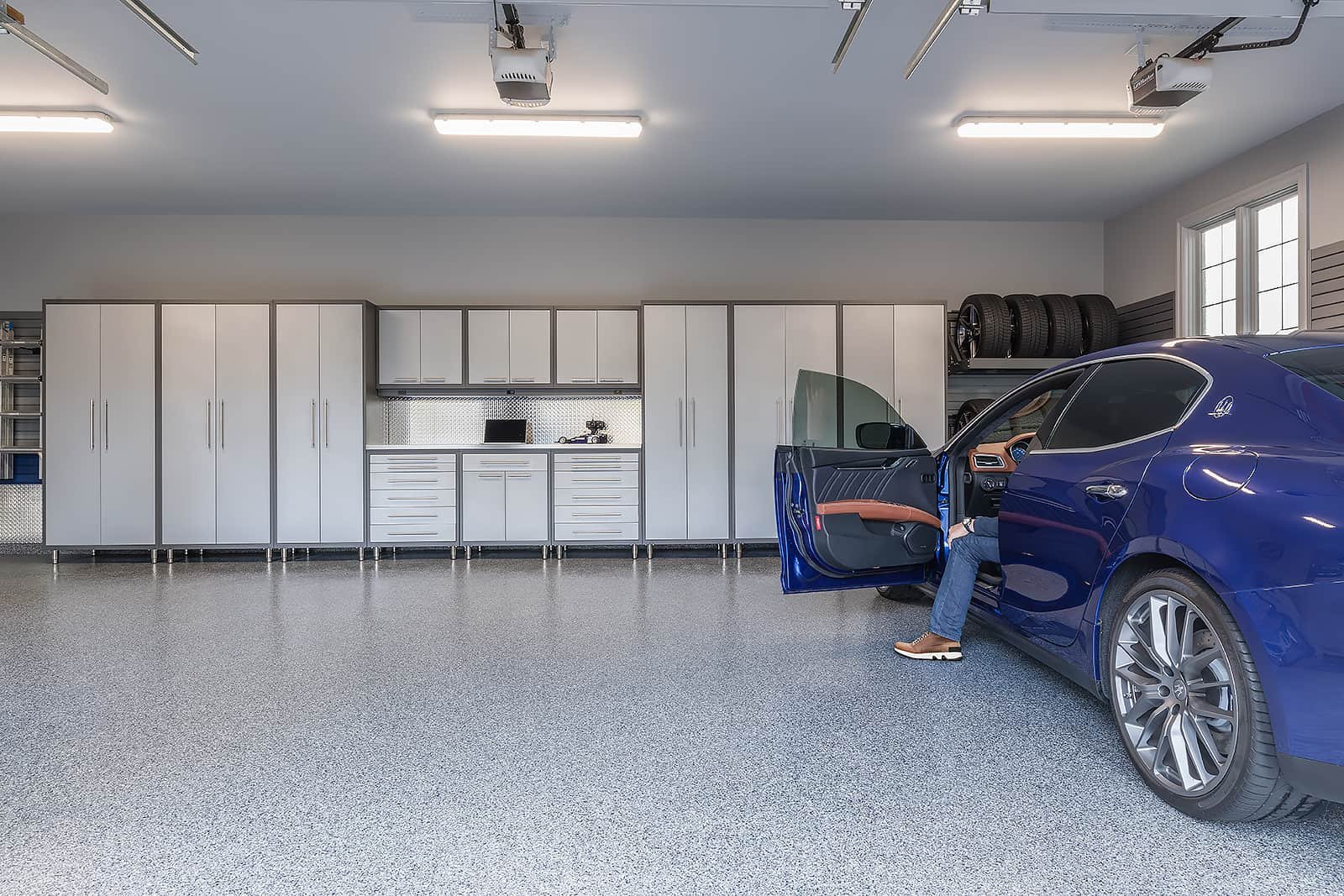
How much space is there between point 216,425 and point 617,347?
3.40 meters

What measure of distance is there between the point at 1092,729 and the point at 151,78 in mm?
5397

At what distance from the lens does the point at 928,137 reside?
4953 millimetres

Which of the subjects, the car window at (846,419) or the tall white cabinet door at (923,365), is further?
the tall white cabinet door at (923,365)

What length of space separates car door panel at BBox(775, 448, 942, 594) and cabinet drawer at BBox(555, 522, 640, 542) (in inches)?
118

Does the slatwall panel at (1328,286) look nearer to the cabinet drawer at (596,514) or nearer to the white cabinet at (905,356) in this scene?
the white cabinet at (905,356)

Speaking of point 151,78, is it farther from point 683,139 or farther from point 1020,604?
point 1020,604

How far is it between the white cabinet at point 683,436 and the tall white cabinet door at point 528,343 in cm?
91

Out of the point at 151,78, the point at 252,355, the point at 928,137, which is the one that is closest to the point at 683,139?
the point at 928,137

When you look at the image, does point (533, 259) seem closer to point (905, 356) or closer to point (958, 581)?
point (905, 356)

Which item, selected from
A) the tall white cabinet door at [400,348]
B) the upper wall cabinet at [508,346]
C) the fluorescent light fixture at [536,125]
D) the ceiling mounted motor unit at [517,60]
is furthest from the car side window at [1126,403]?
the tall white cabinet door at [400,348]

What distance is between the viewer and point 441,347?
6363 millimetres

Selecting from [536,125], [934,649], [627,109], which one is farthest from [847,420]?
[536,125]

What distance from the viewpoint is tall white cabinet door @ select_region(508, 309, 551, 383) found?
6.38 metres

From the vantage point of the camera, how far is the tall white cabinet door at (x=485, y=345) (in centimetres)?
636
